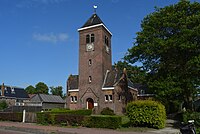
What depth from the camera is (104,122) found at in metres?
18.5

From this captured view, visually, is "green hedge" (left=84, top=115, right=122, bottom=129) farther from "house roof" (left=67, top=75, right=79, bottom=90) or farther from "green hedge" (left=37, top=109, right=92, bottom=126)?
"house roof" (left=67, top=75, right=79, bottom=90)

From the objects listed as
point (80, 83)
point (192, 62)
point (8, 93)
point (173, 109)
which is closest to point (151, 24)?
point (192, 62)

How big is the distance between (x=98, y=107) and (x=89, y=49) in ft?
33.4

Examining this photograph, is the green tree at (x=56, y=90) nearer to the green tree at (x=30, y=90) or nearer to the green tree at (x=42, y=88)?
the green tree at (x=42, y=88)

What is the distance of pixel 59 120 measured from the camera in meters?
21.0

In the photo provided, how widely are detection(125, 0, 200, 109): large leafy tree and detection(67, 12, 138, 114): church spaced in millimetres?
9746

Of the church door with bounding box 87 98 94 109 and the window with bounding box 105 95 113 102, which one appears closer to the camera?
the window with bounding box 105 95 113 102

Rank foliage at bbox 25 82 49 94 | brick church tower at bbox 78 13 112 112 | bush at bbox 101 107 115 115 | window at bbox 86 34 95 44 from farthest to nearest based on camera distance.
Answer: foliage at bbox 25 82 49 94
window at bbox 86 34 95 44
brick church tower at bbox 78 13 112 112
bush at bbox 101 107 115 115

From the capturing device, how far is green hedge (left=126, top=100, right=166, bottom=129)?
17.7 m

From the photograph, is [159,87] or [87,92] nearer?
[159,87]

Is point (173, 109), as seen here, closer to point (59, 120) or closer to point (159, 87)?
point (159, 87)

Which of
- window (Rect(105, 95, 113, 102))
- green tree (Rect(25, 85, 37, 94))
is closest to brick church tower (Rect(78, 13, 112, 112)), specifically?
window (Rect(105, 95, 113, 102))

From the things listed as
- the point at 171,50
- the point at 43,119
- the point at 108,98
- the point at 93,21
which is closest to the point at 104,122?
the point at 43,119

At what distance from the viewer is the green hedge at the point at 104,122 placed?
17984 millimetres
